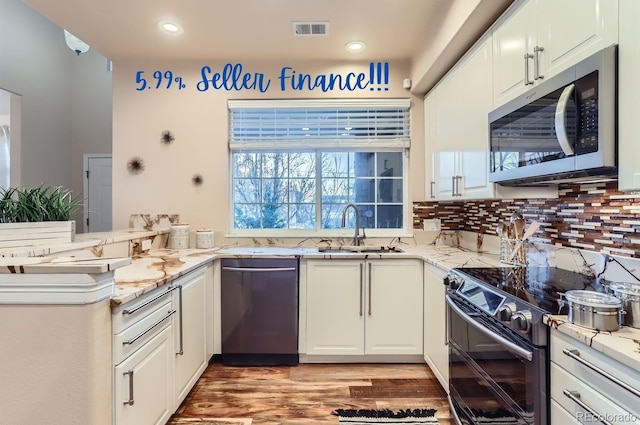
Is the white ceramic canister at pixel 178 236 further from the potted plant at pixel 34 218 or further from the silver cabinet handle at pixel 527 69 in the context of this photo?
the silver cabinet handle at pixel 527 69

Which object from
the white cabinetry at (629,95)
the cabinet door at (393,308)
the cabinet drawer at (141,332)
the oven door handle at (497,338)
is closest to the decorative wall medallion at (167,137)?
the cabinet drawer at (141,332)

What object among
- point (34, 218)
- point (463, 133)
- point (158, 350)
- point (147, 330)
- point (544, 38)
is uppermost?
point (544, 38)

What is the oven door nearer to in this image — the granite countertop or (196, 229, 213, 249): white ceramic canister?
the granite countertop

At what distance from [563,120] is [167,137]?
3147mm

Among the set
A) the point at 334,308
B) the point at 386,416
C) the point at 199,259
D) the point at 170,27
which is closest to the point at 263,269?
the point at 199,259

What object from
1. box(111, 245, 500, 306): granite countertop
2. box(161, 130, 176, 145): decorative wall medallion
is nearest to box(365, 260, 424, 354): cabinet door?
box(111, 245, 500, 306): granite countertop

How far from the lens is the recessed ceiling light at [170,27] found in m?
2.59

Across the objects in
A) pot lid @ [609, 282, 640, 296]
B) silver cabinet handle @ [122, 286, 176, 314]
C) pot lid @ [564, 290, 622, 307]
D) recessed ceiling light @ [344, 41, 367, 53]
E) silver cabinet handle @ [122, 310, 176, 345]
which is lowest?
silver cabinet handle @ [122, 310, 176, 345]

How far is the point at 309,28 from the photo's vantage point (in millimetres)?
2631

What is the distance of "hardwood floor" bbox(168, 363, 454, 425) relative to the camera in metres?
2.07

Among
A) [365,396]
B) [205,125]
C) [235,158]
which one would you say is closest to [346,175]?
[235,158]

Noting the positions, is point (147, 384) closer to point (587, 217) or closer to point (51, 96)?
point (587, 217)

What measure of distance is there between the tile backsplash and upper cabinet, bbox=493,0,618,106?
636mm

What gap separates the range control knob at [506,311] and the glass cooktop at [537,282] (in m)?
0.05
